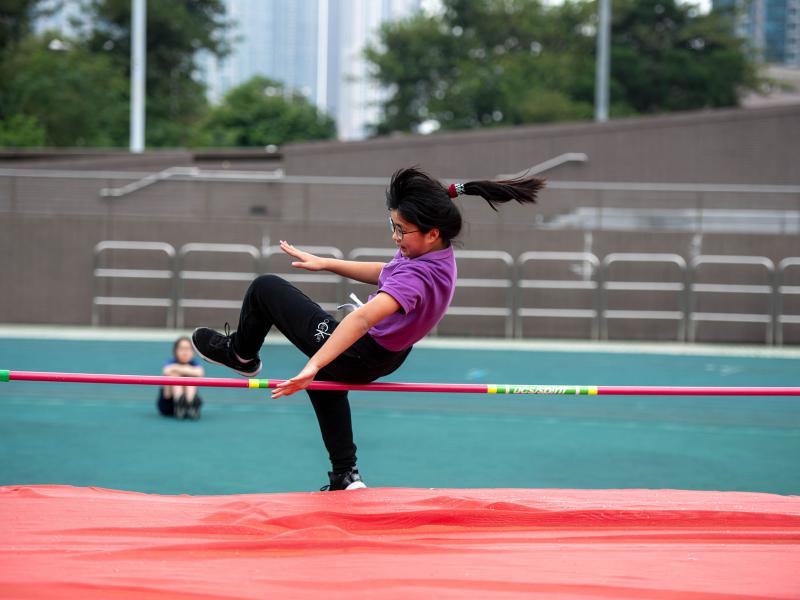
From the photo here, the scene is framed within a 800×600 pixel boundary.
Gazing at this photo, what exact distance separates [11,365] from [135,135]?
11.4m

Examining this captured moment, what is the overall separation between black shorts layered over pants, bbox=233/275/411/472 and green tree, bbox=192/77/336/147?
38937 mm

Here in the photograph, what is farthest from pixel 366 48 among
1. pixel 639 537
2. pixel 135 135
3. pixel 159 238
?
pixel 639 537

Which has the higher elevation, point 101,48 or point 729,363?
point 101,48

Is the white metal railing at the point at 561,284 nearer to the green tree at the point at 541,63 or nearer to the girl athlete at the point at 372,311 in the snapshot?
the girl athlete at the point at 372,311

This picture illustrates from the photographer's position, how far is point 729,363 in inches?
530

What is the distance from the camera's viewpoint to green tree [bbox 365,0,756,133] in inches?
1462

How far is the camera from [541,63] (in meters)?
40.2

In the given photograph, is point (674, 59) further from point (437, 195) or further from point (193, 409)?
point (437, 195)

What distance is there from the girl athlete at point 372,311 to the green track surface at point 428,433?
7.91ft

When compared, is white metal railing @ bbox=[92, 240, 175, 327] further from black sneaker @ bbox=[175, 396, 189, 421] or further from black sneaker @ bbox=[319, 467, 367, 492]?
black sneaker @ bbox=[319, 467, 367, 492]

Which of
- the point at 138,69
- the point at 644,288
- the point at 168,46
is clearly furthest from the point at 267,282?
the point at 168,46

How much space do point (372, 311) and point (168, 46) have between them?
40.6 meters

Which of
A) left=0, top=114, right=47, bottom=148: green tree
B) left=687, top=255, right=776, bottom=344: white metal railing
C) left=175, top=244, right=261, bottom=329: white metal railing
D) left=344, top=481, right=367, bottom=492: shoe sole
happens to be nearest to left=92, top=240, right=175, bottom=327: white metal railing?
left=175, top=244, right=261, bottom=329: white metal railing

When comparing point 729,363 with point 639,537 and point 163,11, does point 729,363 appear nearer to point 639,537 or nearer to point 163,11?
point 639,537
